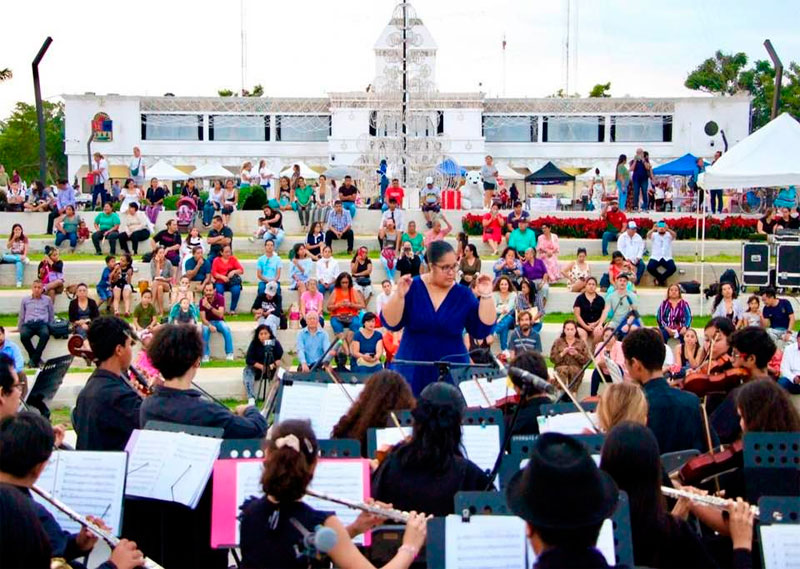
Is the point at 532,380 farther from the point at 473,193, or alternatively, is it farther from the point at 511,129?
the point at 511,129

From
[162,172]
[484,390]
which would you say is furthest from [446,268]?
[162,172]

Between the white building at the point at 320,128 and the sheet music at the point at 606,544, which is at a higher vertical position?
the white building at the point at 320,128

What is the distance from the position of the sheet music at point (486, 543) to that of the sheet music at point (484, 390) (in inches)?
131

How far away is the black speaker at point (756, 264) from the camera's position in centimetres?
1858

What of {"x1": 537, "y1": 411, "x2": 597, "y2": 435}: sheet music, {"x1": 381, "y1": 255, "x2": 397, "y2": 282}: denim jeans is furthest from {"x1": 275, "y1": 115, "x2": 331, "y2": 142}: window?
{"x1": 537, "y1": 411, "x2": 597, "y2": 435}: sheet music

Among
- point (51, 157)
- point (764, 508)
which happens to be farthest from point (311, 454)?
point (51, 157)

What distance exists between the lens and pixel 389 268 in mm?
20406

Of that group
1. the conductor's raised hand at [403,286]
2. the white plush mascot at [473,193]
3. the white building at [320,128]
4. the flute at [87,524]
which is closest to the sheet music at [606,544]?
the flute at [87,524]

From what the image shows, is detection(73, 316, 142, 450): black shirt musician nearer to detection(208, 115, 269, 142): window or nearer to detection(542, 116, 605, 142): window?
detection(208, 115, 269, 142): window

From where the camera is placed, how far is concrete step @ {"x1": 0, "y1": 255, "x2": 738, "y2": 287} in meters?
20.4

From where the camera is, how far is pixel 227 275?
18797 millimetres

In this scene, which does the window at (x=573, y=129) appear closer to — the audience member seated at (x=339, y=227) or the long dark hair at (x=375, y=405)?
the audience member seated at (x=339, y=227)

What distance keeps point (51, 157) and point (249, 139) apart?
1055 inches

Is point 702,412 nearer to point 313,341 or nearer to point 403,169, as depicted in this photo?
point 313,341
